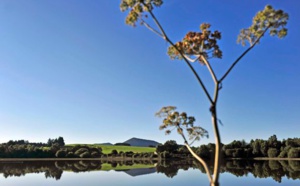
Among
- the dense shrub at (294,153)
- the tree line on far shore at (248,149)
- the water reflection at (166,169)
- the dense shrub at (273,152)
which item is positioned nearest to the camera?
the water reflection at (166,169)

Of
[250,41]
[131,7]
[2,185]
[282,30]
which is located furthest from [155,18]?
[2,185]

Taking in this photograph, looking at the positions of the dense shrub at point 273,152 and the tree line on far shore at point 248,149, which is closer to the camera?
the tree line on far shore at point 248,149

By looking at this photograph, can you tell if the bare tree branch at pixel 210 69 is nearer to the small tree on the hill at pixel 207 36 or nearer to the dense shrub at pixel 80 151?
the small tree on the hill at pixel 207 36

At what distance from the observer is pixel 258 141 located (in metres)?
112

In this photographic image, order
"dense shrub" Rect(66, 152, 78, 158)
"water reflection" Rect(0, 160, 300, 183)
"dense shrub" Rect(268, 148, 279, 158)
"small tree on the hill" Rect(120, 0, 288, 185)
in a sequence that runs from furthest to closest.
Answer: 1. "dense shrub" Rect(66, 152, 78, 158)
2. "dense shrub" Rect(268, 148, 279, 158)
3. "water reflection" Rect(0, 160, 300, 183)
4. "small tree on the hill" Rect(120, 0, 288, 185)

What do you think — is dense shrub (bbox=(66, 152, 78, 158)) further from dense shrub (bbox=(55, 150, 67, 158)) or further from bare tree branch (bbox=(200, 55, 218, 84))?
bare tree branch (bbox=(200, 55, 218, 84))

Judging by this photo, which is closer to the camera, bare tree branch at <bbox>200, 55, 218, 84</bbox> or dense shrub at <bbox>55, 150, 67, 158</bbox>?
bare tree branch at <bbox>200, 55, 218, 84</bbox>

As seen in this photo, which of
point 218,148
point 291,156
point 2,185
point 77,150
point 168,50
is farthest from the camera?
point 77,150

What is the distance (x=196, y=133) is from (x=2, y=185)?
3304cm

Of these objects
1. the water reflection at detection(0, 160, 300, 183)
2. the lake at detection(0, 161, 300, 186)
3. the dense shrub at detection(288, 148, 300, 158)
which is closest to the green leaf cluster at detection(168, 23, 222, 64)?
the lake at detection(0, 161, 300, 186)

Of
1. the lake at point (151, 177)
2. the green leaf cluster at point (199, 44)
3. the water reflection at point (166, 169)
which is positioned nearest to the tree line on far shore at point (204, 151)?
the water reflection at point (166, 169)

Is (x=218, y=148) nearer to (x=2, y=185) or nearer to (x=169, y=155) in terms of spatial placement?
(x=2, y=185)

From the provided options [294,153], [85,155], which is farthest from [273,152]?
[85,155]

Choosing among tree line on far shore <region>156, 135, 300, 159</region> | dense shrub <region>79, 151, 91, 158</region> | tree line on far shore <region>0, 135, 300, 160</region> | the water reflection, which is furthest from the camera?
dense shrub <region>79, 151, 91, 158</region>
